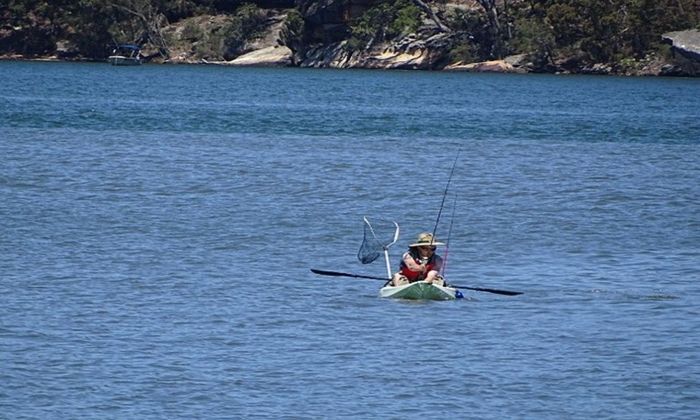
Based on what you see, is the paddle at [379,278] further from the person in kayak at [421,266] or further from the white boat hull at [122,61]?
the white boat hull at [122,61]

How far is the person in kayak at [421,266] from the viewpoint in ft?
85.0

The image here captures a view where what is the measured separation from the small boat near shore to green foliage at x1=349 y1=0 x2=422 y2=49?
68.6ft

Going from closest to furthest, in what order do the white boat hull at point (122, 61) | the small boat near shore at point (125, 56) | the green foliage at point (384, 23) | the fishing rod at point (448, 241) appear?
the fishing rod at point (448, 241)
the green foliage at point (384, 23)
the white boat hull at point (122, 61)
the small boat near shore at point (125, 56)

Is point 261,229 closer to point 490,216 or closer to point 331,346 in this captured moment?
point 490,216

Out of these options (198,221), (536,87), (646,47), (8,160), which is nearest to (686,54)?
(646,47)

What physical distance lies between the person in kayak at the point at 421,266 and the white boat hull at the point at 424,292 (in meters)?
0.16

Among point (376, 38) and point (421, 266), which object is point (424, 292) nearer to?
point (421, 266)

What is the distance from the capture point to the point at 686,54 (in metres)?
124

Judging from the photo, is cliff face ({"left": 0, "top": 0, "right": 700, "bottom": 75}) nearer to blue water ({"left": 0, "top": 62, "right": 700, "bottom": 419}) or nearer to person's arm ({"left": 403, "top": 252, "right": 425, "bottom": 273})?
blue water ({"left": 0, "top": 62, "right": 700, "bottom": 419})

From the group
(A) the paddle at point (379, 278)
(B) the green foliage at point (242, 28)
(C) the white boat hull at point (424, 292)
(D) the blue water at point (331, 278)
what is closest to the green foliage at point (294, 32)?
(B) the green foliage at point (242, 28)

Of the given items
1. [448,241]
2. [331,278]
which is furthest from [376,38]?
[331,278]

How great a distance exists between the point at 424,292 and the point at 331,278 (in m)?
2.36

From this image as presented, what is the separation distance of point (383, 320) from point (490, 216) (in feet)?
43.8

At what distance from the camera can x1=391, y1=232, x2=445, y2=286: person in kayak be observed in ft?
85.0
